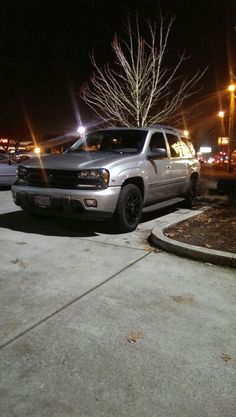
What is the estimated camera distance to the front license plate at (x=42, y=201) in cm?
606

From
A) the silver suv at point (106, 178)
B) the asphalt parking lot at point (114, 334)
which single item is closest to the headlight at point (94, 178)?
the silver suv at point (106, 178)

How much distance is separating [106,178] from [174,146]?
292 centimetres

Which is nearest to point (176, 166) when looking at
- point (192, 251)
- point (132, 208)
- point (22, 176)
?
A: point (132, 208)

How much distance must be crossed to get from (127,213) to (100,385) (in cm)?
407

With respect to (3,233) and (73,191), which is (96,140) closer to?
(73,191)

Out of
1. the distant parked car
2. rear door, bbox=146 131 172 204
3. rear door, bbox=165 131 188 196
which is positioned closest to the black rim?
rear door, bbox=146 131 172 204

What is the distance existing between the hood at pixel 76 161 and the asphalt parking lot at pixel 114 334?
4.43ft

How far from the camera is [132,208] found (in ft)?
21.2

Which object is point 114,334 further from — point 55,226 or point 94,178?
point 55,226

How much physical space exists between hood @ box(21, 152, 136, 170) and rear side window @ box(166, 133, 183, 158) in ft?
6.03

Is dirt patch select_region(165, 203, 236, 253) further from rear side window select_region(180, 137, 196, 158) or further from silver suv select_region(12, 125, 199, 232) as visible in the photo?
rear side window select_region(180, 137, 196, 158)

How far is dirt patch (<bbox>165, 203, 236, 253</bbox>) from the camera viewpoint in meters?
5.59

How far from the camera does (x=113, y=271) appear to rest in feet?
15.0

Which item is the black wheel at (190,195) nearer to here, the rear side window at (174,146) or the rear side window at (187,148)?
the rear side window at (187,148)
